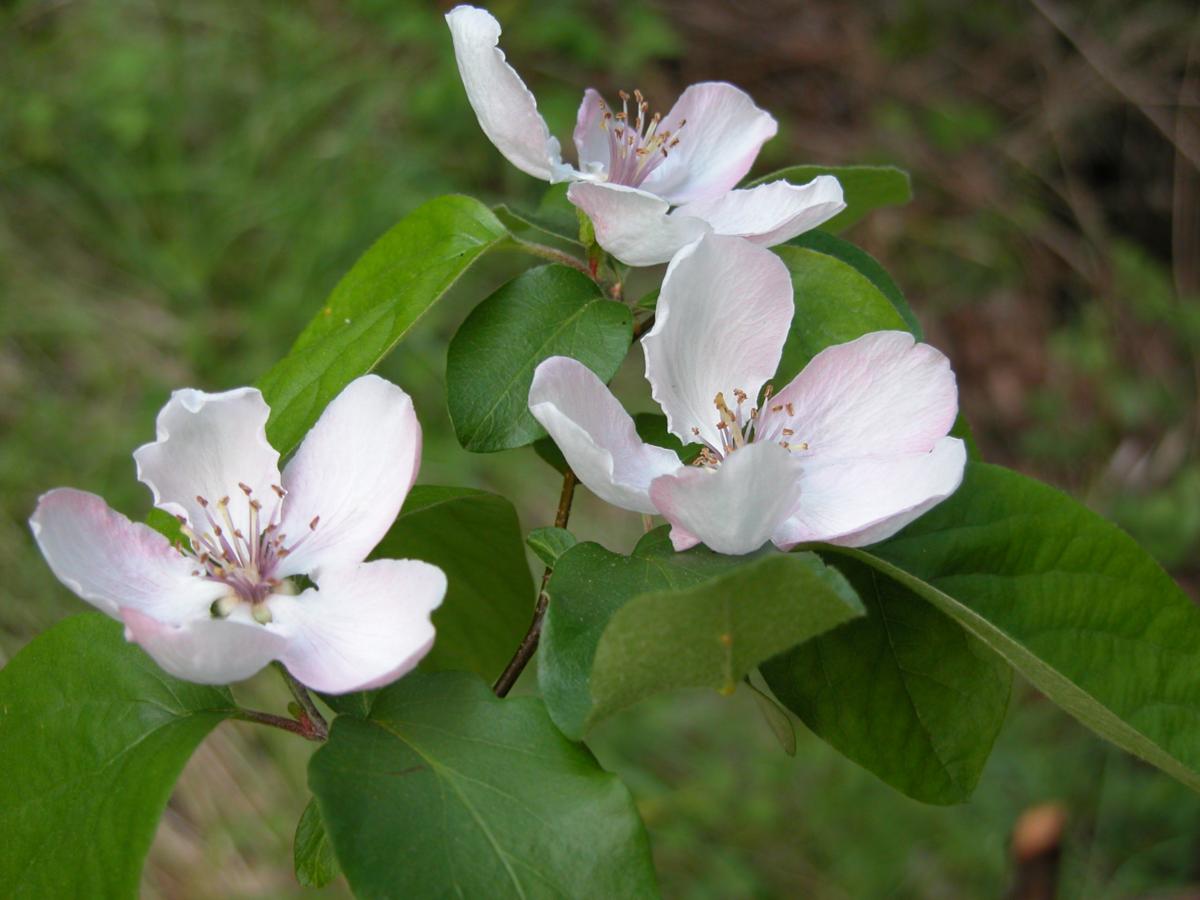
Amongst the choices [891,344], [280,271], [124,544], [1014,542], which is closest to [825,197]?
[891,344]

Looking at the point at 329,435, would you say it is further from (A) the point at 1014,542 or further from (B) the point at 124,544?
(A) the point at 1014,542

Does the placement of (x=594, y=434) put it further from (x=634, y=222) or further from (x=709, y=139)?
(x=709, y=139)

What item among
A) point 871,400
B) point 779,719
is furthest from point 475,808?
point 871,400

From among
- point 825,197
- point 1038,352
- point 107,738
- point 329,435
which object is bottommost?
point 1038,352

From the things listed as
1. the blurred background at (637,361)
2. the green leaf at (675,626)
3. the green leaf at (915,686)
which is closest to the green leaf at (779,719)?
the green leaf at (915,686)

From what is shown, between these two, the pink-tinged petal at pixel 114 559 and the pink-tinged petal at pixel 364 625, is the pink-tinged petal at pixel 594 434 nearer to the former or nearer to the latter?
the pink-tinged petal at pixel 364 625

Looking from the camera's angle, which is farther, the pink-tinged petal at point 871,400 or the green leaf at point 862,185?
the green leaf at point 862,185
